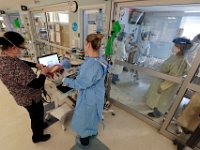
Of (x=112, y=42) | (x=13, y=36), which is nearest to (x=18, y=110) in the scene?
(x=13, y=36)

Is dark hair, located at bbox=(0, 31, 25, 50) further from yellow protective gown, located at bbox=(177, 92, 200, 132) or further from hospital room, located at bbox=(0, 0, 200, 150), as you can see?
yellow protective gown, located at bbox=(177, 92, 200, 132)

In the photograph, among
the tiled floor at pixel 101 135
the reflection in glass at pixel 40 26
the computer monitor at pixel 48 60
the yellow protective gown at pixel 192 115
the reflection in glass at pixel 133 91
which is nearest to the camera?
the yellow protective gown at pixel 192 115

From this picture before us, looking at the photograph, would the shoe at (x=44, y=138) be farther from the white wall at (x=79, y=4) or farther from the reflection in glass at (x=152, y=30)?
the white wall at (x=79, y=4)

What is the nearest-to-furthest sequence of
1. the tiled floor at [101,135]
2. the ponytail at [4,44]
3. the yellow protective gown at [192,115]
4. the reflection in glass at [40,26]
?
the ponytail at [4,44] < the yellow protective gown at [192,115] < the tiled floor at [101,135] < the reflection in glass at [40,26]

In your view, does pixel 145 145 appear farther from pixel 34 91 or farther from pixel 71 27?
pixel 71 27

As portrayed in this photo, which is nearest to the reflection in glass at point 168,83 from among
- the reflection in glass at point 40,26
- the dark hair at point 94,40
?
the dark hair at point 94,40

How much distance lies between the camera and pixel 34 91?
4.46 feet

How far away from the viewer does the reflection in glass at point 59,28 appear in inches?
121

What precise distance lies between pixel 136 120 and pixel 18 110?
2.23 meters

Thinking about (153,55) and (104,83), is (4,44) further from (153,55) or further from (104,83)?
(153,55)

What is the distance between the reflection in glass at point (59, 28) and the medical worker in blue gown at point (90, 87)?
86.6 inches

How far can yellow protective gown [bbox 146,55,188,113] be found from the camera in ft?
5.94

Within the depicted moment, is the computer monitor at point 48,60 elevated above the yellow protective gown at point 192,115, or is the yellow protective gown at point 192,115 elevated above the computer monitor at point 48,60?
the computer monitor at point 48,60

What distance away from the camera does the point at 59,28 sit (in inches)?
128
